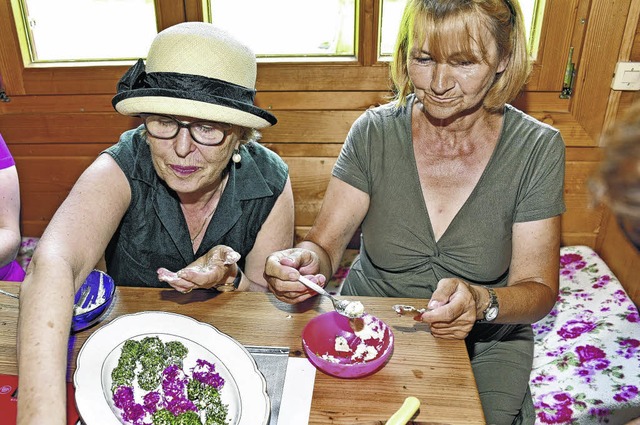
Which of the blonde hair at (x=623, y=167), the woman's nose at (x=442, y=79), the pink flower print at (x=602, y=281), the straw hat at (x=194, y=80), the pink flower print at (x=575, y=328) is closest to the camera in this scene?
the blonde hair at (x=623, y=167)

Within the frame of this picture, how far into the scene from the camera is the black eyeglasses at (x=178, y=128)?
4.67ft

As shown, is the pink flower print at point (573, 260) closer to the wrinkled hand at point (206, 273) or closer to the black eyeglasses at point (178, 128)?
the wrinkled hand at point (206, 273)

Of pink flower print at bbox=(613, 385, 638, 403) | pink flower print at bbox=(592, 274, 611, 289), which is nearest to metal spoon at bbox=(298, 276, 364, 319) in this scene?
pink flower print at bbox=(613, 385, 638, 403)

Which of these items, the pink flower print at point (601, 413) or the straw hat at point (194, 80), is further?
the pink flower print at point (601, 413)

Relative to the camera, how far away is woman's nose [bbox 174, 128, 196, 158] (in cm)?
143

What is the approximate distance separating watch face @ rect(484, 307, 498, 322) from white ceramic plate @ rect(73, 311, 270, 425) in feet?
2.08

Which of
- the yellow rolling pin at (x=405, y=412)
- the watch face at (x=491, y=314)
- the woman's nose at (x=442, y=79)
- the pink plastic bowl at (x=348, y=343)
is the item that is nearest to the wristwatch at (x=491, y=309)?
the watch face at (x=491, y=314)

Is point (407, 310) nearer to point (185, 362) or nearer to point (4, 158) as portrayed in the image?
point (185, 362)

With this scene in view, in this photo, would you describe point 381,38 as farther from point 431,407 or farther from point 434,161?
point 431,407

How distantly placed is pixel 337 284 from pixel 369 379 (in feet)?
4.13

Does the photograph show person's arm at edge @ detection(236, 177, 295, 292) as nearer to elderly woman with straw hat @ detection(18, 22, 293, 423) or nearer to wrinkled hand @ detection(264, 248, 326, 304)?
elderly woman with straw hat @ detection(18, 22, 293, 423)

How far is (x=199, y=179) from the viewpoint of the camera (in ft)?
4.95

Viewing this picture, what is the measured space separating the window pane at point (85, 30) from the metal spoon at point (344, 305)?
1.62 m

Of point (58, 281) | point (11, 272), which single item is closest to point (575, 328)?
point (58, 281)
